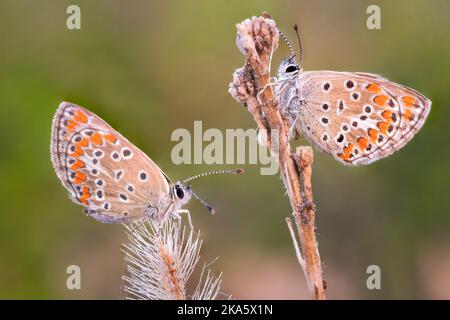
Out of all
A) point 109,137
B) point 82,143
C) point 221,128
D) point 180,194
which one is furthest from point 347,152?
point 221,128

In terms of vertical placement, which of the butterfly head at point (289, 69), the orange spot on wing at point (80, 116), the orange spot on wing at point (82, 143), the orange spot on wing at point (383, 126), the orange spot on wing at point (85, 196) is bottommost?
the orange spot on wing at point (85, 196)

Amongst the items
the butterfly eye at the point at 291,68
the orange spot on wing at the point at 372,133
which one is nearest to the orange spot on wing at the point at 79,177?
the butterfly eye at the point at 291,68

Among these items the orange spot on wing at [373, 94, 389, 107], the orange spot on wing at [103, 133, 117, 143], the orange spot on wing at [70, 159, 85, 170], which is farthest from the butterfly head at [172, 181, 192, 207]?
the orange spot on wing at [373, 94, 389, 107]

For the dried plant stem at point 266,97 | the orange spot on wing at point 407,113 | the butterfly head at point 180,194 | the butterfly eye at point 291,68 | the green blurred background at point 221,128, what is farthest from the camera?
the green blurred background at point 221,128

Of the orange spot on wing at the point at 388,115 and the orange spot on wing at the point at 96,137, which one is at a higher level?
the orange spot on wing at the point at 388,115

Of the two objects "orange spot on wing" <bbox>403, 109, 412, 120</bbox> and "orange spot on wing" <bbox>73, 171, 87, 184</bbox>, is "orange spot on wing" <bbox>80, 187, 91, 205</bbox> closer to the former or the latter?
"orange spot on wing" <bbox>73, 171, 87, 184</bbox>

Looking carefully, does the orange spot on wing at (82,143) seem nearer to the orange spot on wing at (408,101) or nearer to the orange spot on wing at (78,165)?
the orange spot on wing at (78,165)

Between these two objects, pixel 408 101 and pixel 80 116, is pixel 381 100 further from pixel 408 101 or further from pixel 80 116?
pixel 80 116

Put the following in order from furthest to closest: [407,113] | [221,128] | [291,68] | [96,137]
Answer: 1. [221,128]
2. [407,113]
3. [96,137]
4. [291,68]
